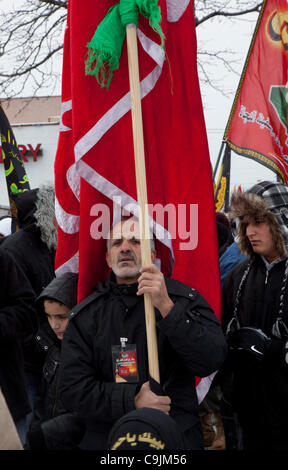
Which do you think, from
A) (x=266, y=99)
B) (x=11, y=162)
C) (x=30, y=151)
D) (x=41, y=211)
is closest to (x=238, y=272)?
(x=41, y=211)

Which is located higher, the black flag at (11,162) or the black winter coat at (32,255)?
the black flag at (11,162)

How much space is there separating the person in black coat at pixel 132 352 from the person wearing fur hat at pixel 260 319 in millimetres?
580

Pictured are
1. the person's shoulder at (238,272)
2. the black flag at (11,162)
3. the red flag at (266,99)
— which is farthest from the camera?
the black flag at (11,162)

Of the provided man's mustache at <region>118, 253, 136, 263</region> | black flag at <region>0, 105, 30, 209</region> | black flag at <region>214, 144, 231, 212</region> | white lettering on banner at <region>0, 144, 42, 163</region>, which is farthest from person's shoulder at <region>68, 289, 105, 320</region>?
white lettering on banner at <region>0, 144, 42, 163</region>

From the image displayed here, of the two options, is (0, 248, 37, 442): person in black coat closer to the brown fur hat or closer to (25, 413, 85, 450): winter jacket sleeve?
(25, 413, 85, 450): winter jacket sleeve

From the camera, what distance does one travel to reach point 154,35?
96.8 inches

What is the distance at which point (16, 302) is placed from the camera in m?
2.95

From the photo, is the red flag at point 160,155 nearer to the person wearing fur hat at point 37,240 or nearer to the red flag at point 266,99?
the person wearing fur hat at point 37,240

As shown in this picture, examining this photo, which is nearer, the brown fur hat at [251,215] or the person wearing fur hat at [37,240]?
the brown fur hat at [251,215]

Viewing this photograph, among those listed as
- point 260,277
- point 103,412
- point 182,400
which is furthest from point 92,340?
point 260,277

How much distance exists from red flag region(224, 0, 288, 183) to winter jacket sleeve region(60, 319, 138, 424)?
2.28m

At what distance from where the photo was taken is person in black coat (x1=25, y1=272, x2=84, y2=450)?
245 centimetres

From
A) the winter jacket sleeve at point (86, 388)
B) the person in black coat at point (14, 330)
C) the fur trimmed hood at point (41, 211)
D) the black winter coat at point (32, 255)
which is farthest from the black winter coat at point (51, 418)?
the fur trimmed hood at point (41, 211)

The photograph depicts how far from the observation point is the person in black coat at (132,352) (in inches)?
79.7
